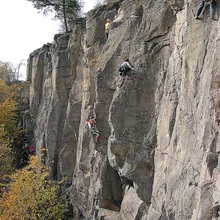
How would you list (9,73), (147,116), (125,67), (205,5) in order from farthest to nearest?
(9,73), (125,67), (147,116), (205,5)

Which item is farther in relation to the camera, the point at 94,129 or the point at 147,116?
the point at 94,129

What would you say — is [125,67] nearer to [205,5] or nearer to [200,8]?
[200,8]

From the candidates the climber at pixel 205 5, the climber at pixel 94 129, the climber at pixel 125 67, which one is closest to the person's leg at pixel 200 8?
the climber at pixel 205 5

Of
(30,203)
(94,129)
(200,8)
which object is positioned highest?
(200,8)

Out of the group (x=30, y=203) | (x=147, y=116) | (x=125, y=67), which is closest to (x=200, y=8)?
(x=125, y=67)

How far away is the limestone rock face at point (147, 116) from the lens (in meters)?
10.8

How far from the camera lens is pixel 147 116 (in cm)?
1625

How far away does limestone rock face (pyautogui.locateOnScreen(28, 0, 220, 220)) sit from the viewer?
1081 centimetres

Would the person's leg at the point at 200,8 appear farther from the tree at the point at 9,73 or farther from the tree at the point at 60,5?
the tree at the point at 9,73

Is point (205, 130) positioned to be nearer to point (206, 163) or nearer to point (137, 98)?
point (206, 163)

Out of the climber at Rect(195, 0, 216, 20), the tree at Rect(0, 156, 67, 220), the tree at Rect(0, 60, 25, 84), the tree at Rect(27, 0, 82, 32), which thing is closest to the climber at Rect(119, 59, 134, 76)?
the climber at Rect(195, 0, 216, 20)

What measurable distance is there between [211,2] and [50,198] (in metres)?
19.4

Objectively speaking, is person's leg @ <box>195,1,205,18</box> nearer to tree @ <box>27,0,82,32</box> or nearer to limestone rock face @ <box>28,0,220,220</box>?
limestone rock face @ <box>28,0,220,220</box>

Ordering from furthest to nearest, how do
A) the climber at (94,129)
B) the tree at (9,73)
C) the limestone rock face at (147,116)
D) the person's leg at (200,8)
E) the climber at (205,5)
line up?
the tree at (9,73), the climber at (94,129), the person's leg at (200,8), the limestone rock face at (147,116), the climber at (205,5)
